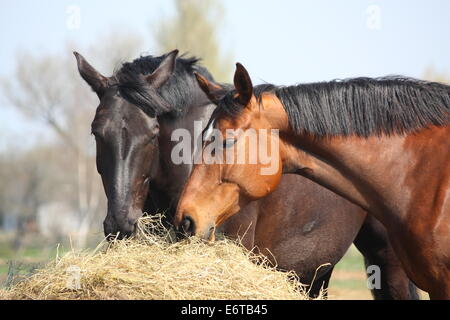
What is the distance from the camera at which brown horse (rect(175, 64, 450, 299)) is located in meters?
4.13

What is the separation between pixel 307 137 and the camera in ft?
13.9

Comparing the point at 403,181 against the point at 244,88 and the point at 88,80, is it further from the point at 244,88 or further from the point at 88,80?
the point at 88,80

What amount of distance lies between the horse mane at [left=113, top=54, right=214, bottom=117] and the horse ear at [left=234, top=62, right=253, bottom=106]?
90cm

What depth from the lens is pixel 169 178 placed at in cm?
500

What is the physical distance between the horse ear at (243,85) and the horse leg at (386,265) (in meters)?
2.78

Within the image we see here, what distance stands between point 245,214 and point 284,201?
0.53 meters

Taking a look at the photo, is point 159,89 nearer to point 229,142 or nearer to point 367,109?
point 229,142

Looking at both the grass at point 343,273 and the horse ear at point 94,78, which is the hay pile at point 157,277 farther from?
the horse ear at point 94,78

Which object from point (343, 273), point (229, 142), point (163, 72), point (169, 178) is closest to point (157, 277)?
point (229, 142)

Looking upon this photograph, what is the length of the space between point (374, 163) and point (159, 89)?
1.90m

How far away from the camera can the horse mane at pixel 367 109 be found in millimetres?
4195

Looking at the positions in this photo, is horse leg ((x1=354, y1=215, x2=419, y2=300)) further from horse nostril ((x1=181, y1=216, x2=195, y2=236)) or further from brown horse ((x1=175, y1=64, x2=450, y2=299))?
horse nostril ((x1=181, y1=216, x2=195, y2=236))

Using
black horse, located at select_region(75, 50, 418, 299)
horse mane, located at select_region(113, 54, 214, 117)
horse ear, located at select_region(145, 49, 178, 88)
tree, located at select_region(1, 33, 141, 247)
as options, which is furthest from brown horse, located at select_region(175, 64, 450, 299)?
tree, located at select_region(1, 33, 141, 247)
